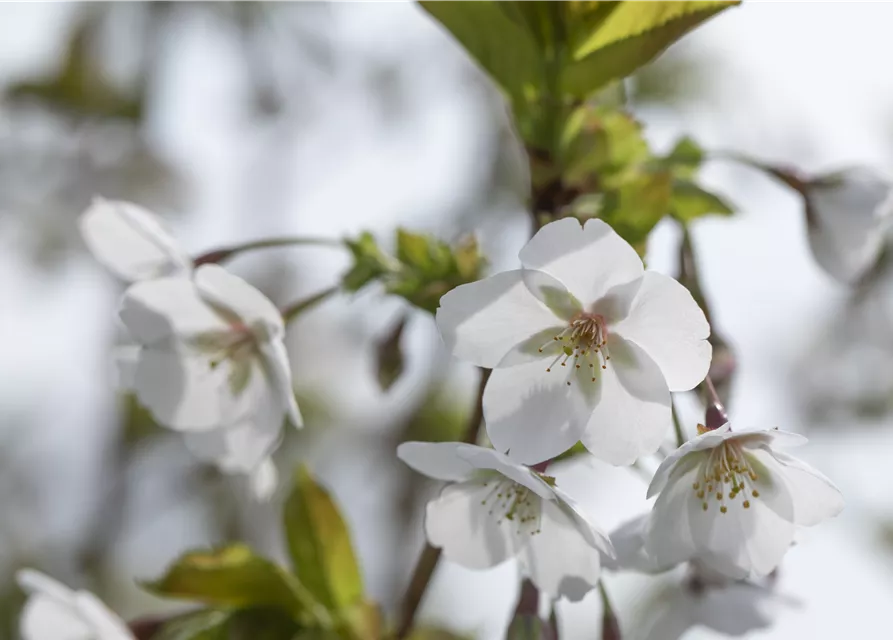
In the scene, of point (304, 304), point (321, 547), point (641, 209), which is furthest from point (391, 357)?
point (641, 209)

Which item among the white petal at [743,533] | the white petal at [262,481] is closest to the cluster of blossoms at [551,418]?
the white petal at [743,533]

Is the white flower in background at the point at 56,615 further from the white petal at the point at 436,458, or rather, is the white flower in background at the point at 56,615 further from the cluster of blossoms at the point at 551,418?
the white petal at the point at 436,458

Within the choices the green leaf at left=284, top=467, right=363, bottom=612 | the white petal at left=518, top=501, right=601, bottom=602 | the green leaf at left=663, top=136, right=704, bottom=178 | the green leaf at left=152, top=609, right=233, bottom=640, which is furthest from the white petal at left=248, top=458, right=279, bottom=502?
the green leaf at left=663, top=136, right=704, bottom=178

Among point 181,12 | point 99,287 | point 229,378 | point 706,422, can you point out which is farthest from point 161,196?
point 706,422

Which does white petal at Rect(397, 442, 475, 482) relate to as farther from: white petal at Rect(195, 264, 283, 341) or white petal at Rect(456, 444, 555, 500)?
white petal at Rect(195, 264, 283, 341)

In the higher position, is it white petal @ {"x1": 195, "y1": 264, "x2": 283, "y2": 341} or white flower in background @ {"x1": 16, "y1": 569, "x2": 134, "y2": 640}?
white petal @ {"x1": 195, "y1": 264, "x2": 283, "y2": 341}

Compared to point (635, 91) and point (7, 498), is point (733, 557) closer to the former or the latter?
point (635, 91)
